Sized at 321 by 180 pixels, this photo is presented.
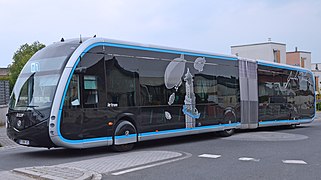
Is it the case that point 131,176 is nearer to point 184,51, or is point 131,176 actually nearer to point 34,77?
point 34,77

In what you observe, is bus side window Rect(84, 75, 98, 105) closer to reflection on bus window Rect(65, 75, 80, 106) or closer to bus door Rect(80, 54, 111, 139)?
bus door Rect(80, 54, 111, 139)

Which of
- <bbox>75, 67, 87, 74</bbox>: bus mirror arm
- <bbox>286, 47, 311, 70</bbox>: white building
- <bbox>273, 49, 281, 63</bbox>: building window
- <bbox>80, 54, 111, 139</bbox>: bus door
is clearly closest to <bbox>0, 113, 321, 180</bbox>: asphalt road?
<bbox>80, 54, 111, 139</bbox>: bus door

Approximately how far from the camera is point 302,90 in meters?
23.2

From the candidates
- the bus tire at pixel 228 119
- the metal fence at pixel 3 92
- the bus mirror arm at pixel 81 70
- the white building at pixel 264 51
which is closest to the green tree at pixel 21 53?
the white building at pixel 264 51

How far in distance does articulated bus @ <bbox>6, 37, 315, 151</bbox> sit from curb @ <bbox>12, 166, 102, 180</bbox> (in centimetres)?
205

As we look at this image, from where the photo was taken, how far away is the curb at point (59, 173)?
7.99 m

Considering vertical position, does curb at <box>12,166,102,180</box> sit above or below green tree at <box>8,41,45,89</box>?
below

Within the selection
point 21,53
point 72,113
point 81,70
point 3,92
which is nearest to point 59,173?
point 72,113

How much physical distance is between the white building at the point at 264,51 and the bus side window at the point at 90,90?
4554 centimetres

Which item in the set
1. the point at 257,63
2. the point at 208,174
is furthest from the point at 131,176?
the point at 257,63

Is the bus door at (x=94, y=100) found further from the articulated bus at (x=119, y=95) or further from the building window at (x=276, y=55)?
the building window at (x=276, y=55)

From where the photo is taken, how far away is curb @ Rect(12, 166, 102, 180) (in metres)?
7.99

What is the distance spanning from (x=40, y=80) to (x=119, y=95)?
7.35 ft

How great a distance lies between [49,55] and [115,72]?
74.6 inches
